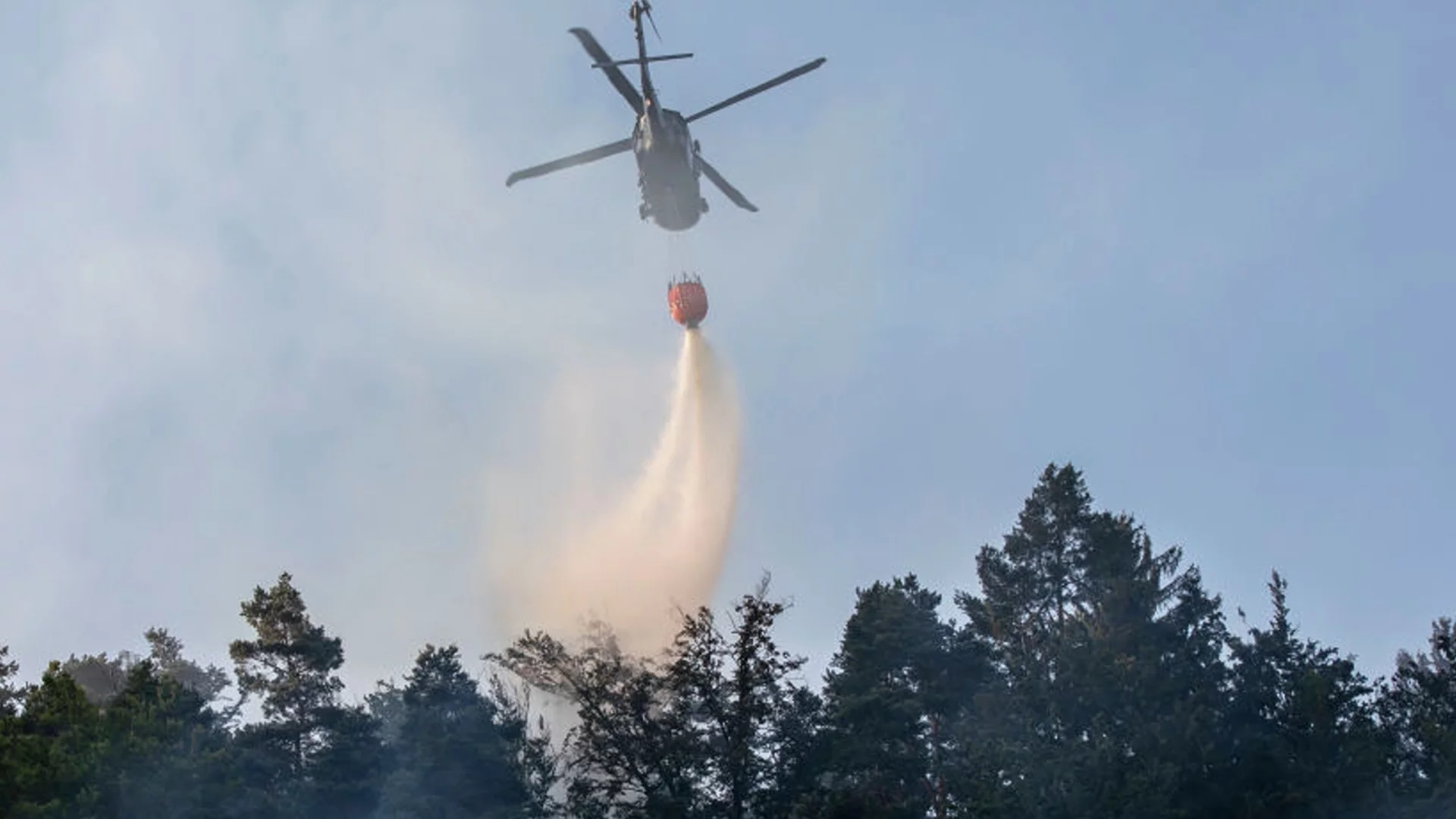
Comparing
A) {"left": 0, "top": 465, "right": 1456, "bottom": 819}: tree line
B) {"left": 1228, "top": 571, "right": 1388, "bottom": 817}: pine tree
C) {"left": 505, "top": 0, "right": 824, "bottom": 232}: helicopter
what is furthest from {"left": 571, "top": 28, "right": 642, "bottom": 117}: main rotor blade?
{"left": 1228, "top": 571, "right": 1388, "bottom": 817}: pine tree

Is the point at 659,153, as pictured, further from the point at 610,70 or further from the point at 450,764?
the point at 450,764

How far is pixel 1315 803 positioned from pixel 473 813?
90.7ft

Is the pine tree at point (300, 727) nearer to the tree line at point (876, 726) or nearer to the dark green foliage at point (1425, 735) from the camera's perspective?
the tree line at point (876, 726)

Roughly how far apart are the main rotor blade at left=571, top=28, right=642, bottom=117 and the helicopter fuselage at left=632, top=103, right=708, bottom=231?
532 millimetres

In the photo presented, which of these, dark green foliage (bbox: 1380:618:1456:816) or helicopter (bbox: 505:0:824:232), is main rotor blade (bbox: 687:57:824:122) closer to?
helicopter (bbox: 505:0:824:232)

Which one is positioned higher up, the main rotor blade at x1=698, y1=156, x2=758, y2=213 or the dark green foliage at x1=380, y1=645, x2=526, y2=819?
the main rotor blade at x1=698, y1=156, x2=758, y2=213

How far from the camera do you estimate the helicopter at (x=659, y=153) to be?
44.5 metres

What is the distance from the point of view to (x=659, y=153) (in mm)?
44625

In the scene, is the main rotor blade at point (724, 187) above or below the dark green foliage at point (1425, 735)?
above

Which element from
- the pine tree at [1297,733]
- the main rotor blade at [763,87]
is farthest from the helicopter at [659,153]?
the pine tree at [1297,733]

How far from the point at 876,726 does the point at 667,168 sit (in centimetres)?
2029

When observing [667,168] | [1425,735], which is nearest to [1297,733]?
[1425,735]

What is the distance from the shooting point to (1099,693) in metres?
42.7

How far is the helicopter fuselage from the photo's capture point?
4459 centimetres
